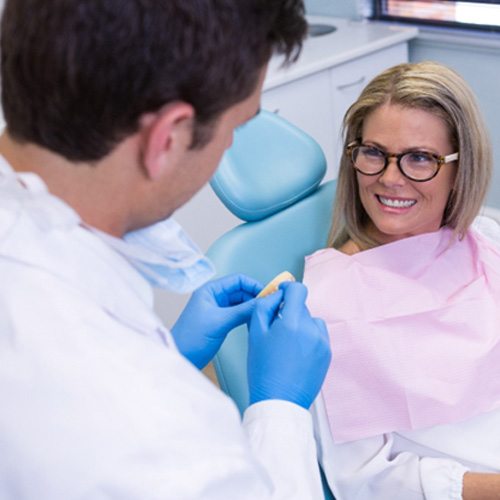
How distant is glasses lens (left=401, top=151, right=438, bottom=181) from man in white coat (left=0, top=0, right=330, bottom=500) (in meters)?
0.64

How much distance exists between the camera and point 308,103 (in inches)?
98.8

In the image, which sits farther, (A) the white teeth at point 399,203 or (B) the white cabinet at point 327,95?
(B) the white cabinet at point 327,95

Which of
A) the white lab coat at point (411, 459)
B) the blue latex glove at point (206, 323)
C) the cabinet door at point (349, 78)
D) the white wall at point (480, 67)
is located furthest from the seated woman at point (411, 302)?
the white wall at point (480, 67)

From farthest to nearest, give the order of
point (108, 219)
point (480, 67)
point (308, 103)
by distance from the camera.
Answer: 1. point (480, 67)
2. point (308, 103)
3. point (108, 219)

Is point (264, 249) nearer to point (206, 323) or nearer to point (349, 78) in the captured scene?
point (206, 323)

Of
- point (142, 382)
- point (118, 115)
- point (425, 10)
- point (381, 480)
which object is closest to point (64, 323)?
point (142, 382)

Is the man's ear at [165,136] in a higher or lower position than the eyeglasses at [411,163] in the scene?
higher

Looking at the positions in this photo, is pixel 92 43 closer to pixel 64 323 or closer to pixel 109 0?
pixel 109 0

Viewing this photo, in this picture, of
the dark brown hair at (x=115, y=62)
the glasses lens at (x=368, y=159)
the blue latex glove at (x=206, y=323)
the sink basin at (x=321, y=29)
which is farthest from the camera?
the sink basin at (x=321, y=29)

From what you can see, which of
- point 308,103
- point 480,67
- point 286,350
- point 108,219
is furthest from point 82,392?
point 480,67

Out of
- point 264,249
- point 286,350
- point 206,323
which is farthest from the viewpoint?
point 264,249

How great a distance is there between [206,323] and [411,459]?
0.41m

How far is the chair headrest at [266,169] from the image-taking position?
4.85 ft

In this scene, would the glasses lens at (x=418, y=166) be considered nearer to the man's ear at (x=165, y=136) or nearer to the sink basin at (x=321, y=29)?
the man's ear at (x=165, y=136)
